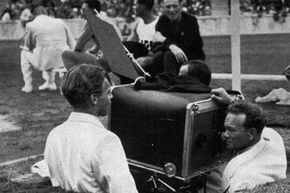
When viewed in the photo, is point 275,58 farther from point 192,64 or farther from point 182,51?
point 192,64

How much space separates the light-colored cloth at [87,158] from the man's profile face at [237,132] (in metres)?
1.01

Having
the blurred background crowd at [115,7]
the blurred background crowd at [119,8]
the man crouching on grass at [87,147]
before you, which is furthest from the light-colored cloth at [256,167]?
the blurred background crowd at [115,7]

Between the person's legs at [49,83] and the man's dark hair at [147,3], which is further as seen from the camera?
the person's legs at [49,83]

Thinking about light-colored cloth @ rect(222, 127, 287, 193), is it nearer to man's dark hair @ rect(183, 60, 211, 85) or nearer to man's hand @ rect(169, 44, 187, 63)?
man's dark hair @ rect(183, 60, 211, 85)

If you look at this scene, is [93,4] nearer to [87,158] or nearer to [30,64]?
[30,64]

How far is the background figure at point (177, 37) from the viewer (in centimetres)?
660

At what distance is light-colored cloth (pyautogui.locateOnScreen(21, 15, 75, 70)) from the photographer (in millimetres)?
12055

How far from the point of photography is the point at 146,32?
8047 millimetres

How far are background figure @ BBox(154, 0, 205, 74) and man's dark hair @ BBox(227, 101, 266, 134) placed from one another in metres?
2.89

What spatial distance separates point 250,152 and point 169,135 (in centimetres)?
81

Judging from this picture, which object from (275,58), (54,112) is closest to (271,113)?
(54,112)

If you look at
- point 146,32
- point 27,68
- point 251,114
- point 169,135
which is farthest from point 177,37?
point 27,68

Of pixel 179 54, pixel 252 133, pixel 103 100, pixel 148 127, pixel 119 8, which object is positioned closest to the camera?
pixel 103 100

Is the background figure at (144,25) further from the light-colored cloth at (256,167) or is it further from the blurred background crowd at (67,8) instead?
the blurred background crowd at (67,8)
